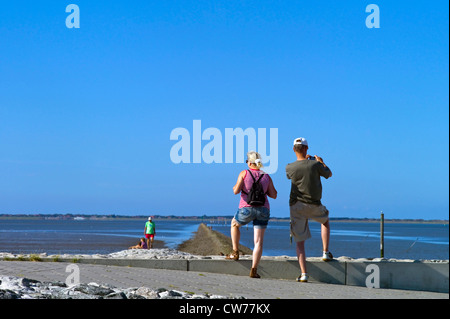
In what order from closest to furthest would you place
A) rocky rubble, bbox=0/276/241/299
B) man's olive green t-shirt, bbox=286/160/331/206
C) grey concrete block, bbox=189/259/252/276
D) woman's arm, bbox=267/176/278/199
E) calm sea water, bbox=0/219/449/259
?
rocky rubble, bbox=0/276/241/299, man's olive green t-shirt, bbox=286/160/331/206, woman's arm, bbox=267/176/278/199, grey concrete block, bbox=189/259/252/276, calm sea water, bbox=0/219/449/259

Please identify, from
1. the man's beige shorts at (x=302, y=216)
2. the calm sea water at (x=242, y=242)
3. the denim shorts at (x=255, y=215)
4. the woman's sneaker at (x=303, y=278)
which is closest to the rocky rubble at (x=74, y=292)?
the denim shorts at (x=255, y=215)

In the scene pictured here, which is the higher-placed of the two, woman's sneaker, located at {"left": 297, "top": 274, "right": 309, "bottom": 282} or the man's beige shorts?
the man's beige shorts

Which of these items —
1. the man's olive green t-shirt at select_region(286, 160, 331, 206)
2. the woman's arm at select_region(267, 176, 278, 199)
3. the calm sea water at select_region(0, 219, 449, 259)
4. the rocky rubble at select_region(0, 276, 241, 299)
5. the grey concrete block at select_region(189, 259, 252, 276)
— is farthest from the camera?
the calm sea water at select_region(0, 219, 449, 259)

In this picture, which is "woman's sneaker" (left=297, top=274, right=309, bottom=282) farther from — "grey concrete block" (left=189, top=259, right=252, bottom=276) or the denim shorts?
the denim shorts

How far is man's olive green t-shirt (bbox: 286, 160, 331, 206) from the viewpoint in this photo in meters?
9.59

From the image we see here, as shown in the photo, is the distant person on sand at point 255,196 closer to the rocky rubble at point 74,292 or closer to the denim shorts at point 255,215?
the denim shorts at point 255,215

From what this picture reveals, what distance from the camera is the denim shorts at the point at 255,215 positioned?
31.7 feet

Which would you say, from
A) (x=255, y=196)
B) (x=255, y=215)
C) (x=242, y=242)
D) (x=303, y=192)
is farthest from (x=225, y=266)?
(x=242, y=242)

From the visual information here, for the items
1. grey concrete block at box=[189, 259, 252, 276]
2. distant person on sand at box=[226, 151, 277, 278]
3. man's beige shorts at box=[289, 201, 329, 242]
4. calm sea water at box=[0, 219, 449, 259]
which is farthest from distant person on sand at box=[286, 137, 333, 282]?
calm sea water at box=[0, 219, 449, 259]

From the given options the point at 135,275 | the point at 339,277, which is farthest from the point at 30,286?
the point at 339,277

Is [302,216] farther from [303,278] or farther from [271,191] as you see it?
[303,278]

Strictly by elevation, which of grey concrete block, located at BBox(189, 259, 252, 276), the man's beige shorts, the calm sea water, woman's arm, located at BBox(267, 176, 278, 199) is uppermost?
woman's arm, located at BBox(267, 176, 278, 199)
